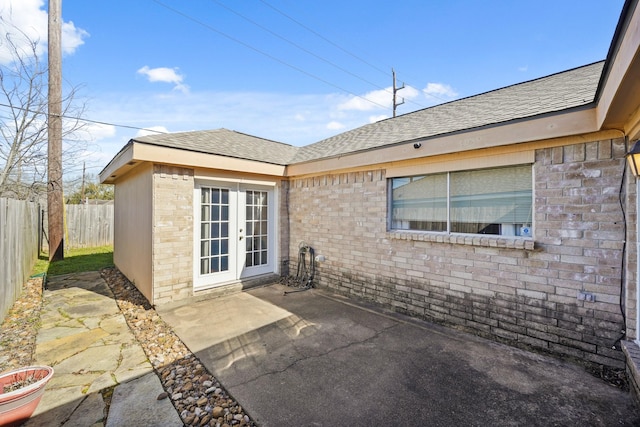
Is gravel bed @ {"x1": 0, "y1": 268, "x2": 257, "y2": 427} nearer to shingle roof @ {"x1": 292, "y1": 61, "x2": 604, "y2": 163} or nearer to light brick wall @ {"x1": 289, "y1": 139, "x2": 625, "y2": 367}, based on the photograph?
light brick wall @ {"x1": 289, "y1": 139, "x2": 625, "y2": 367}

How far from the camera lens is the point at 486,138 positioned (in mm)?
3832

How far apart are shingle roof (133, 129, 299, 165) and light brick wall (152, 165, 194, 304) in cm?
52

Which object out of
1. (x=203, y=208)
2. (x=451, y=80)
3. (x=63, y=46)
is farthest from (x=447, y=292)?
(x=63, y=46)

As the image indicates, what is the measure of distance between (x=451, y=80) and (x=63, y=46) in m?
13.3

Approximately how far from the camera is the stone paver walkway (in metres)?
2.44

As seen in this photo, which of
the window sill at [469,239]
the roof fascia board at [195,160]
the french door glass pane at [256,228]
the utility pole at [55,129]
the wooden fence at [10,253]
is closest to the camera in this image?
the window sill at [469,239]

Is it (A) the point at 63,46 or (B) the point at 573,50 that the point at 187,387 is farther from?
(A) the point at 63,46

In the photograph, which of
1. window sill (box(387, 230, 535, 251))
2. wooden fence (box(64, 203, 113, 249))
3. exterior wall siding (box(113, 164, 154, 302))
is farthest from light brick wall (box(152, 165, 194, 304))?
wooden fence (box(64, 203, 113, 249))

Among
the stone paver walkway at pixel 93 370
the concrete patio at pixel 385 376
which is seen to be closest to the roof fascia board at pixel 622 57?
the concrete patio at pixel 385 376

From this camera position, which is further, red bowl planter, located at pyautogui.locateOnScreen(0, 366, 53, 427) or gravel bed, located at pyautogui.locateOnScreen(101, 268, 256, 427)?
gravel bed, located at pyautogui.locateOnScreen(101, 268, 256, 427)

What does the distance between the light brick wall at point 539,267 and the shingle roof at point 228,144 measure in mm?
2796

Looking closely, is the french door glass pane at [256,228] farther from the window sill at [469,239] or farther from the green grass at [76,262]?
the green grass at [76,262]

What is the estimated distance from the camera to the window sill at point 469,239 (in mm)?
3646

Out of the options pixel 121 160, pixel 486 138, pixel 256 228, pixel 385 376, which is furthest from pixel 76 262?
pixel 486 138
